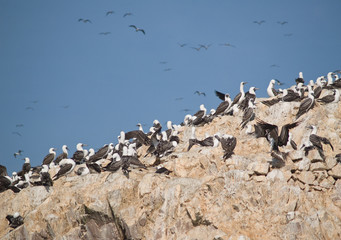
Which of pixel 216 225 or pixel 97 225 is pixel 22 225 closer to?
pixel 97 225

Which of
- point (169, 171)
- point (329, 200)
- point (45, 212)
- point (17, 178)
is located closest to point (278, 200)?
point (329, 200)

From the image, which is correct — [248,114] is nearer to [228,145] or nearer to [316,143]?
[228,145]

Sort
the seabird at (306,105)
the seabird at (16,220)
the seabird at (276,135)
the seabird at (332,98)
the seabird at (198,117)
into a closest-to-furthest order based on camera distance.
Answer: the seabird at (276,135)
the seabird at (16,220)
the seabird at (306,105)
the seabird at (332,98)
the seabird at (198,117)

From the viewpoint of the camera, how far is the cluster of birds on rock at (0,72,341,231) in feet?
87.3

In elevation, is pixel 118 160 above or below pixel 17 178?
above

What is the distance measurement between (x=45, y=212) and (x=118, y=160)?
4542mm

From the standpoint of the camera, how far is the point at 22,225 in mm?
27484

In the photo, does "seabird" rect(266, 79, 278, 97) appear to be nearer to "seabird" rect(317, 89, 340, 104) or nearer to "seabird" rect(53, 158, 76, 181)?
"seabird" rect(317, 89, 340, 104)

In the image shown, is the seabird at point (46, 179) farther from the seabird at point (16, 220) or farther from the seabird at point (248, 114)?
the seabird at point (248, 114)

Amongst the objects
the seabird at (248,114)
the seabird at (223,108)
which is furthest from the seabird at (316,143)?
the seabird at (223,108)

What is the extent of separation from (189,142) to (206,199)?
5940 millimetres

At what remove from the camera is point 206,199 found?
2452 centimetres

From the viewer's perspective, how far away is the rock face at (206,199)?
23.6m

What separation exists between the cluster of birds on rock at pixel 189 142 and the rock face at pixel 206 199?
1.58ft
